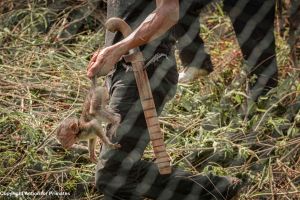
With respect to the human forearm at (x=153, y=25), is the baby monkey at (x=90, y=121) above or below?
below

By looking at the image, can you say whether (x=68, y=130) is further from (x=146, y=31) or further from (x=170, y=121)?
(x=170, y=121)

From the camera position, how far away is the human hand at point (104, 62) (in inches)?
79.9

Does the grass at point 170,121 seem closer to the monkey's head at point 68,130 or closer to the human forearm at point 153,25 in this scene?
the monkey's head at point 68,130

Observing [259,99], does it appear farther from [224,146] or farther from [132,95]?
[132,95]

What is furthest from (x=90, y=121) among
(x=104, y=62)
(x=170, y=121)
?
(x=170, y=121)

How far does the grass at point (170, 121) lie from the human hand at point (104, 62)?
29.2 inches

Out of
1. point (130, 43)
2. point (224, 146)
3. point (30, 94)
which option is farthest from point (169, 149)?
point (130, 43)

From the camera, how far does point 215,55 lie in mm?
3615

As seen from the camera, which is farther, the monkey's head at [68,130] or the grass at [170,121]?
the grass at [170,121]

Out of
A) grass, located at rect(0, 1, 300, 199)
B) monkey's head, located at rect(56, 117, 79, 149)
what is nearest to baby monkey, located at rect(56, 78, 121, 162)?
monkey's head, located at rect(56, 117, 79, 149)

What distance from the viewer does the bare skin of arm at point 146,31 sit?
6.75 ft

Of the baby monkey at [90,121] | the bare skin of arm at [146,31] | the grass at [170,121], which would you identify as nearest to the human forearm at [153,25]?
the bare skin of arm at [146,31]

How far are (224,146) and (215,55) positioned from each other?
2.82 ft

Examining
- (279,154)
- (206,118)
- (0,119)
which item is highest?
(0,119)
